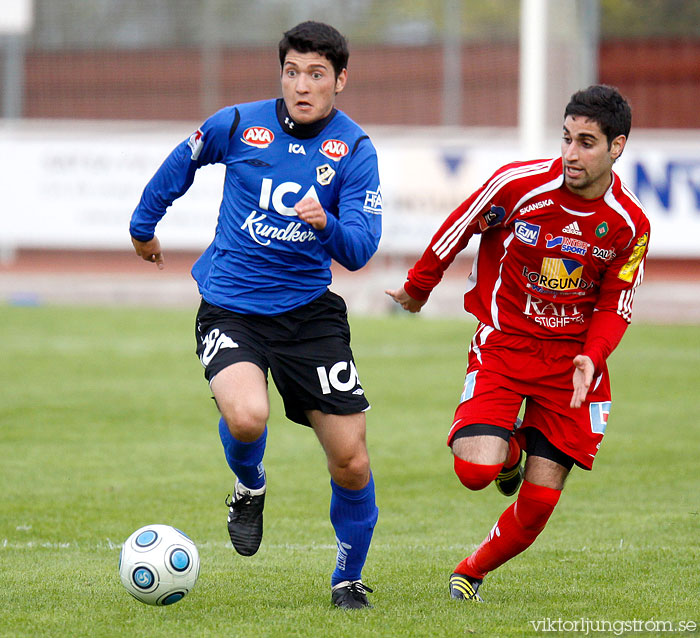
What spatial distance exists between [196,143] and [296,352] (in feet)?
3.39

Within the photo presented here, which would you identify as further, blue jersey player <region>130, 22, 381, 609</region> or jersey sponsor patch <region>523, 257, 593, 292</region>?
jersey sponsor patch <region>523, 257, 593, 292</region>

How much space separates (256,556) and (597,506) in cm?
248

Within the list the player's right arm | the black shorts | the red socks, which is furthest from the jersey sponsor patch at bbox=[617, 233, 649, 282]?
the player's right arm

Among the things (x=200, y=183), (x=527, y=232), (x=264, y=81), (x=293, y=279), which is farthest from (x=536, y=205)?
(x=264, y=81)

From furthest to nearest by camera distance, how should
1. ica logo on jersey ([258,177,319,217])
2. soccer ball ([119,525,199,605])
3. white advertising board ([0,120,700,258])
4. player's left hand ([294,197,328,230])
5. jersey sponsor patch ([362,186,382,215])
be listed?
white advertising board ([0,120,700,258])
ica logo on jersey ([258,177,319,217])
jersey sponsor patch ([362,186,382,215])
soccer ball ([119,525,199,605])
player's left hand ([294,197,328,230])

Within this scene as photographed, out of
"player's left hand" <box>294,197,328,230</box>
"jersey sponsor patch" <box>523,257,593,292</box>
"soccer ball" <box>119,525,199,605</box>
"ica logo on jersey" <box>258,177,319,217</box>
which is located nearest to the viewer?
"player's left hand" <box>294,197,328,230</box>

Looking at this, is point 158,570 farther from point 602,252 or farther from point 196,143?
point 602,252

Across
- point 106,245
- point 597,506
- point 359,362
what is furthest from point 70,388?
point 106,245

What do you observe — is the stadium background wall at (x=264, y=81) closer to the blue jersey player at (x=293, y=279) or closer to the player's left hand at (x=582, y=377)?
the blue jersey player at (x=293, y=279)

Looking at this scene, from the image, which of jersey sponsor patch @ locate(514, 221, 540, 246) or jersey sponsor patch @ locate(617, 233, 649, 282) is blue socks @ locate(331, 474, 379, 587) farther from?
jersey sponsor patch @ locate(617, 233, 649, 282)

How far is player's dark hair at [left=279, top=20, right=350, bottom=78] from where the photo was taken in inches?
196

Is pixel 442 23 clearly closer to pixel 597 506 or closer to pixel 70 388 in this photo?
pixel 70 388

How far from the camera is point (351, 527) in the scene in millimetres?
4977

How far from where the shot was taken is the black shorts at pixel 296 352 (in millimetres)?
4922
